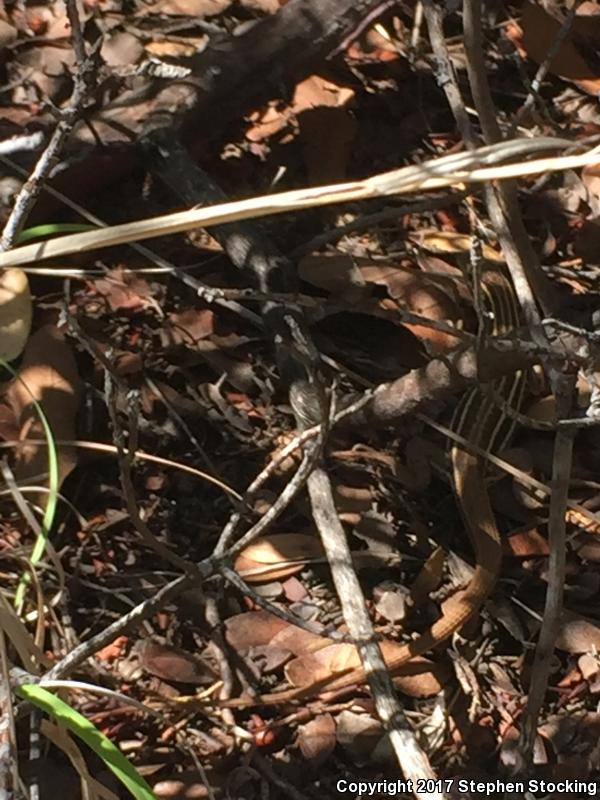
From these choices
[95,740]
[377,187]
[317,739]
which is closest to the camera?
[377,187]

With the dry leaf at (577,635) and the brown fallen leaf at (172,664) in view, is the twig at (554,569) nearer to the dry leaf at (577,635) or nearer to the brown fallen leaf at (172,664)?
the dry leaf at (577,635)

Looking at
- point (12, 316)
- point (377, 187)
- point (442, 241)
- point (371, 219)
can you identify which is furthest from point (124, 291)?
point (377, 187)

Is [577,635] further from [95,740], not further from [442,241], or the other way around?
[95,740]

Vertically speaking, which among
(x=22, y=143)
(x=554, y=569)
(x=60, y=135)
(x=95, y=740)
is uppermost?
(x=60, y=135)

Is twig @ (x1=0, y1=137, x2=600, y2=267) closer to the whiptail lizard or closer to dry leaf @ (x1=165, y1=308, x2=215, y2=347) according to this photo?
the whiptail lizard

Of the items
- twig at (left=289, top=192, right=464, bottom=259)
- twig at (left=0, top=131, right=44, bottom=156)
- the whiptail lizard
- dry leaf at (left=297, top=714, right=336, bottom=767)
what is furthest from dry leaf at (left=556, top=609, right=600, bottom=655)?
twig at (left=0, top=131, right=44, bottom=156)

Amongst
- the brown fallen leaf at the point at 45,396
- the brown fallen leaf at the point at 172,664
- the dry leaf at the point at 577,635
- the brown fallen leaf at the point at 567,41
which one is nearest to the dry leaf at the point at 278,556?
the brown fallen leaf at the point at 172,664
